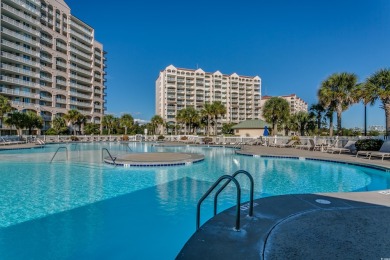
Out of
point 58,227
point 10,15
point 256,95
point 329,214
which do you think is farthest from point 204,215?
point 256,95

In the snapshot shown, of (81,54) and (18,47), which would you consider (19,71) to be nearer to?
(18,47)

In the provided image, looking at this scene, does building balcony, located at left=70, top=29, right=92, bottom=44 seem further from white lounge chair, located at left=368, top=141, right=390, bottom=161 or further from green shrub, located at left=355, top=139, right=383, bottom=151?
white lounge chair, located at left=368, top=141, right=390, bottom=161

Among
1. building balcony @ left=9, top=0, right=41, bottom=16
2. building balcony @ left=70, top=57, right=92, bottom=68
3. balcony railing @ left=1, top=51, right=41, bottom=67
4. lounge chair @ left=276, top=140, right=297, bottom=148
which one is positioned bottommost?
lounge chair @ left=276, top=140, right=297, bottom=148

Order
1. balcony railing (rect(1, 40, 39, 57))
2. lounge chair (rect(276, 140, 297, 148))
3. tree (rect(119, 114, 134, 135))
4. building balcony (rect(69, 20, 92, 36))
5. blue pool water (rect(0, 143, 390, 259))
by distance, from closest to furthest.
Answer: blue pool water (rect(0, 143, 390, 259)), lounge chair (rect(276, 140, 297, 148)), balcony railing (rect(1, 40, 39, 57)), tree (rect(119, 114, 134, 135)), building balcony (rect(69, 20, 92, 36))

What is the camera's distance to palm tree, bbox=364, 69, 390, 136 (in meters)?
19.2

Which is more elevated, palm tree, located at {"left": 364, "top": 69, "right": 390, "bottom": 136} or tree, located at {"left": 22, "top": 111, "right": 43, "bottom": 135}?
palm tree, located at {"left": 364, "top": 69, "right": 390, "bottom": 136}

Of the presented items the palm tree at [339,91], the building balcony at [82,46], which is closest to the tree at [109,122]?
the building balcony at [82,46]

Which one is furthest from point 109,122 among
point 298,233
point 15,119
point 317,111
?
point 298,233

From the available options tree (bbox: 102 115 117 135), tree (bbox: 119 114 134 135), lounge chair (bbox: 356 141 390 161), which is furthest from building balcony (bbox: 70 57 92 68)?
lounge chair (bbox: 356 141 390 161)

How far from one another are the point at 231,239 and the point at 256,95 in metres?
110

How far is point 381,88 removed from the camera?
19984 millimetres

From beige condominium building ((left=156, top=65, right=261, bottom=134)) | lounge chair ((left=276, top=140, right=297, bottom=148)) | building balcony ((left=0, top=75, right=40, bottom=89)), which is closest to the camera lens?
lounge chair ((left=276, top=140, right=297, bottom=148))

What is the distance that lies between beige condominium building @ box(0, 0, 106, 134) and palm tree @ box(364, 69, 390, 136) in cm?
5451

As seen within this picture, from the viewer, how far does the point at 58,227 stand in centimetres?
573
